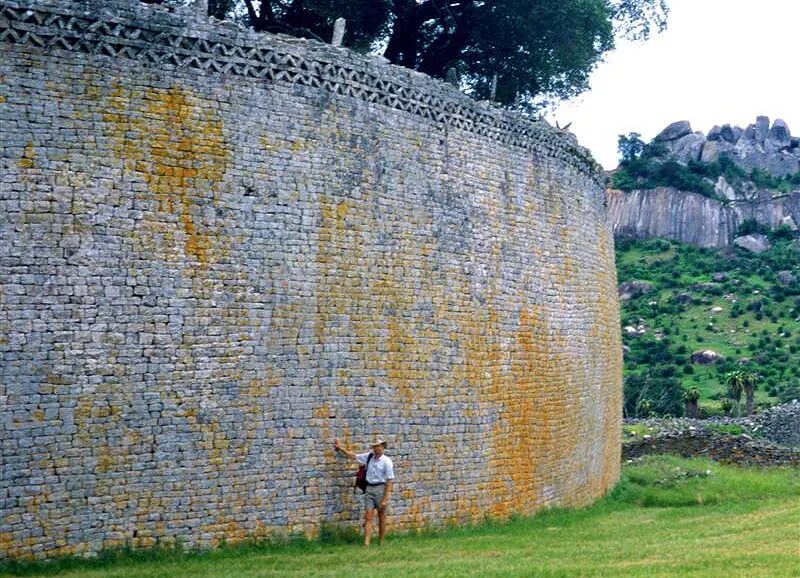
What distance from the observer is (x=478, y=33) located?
78.1 ft

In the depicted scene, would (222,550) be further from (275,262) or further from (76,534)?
(275,262)

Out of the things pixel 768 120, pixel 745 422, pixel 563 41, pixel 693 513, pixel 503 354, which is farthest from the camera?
pixel 768 120

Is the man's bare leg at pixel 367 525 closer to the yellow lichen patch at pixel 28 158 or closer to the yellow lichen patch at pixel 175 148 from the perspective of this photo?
the yellow lichen patch at pixel 175 148

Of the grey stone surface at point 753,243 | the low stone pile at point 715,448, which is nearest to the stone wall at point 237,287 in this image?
the low stone pile at point 715,448

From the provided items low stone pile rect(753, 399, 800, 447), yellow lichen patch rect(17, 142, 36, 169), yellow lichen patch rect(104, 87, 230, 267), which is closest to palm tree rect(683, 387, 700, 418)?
low stone pile rect(753, 399, 800, 447)

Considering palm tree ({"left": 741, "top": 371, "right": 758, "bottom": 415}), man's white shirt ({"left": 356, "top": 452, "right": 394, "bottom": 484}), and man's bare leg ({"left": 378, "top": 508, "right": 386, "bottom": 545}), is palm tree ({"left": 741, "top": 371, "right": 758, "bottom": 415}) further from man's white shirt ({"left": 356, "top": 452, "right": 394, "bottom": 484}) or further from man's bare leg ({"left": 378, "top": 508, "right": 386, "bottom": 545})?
man's white shirt ({"left": 356, "top": 452, "right": 394, "bottom": 484})

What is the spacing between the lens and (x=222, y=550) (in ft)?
41.9

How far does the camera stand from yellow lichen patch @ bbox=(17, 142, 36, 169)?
11.9 meters

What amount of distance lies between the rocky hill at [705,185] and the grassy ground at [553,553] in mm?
61241

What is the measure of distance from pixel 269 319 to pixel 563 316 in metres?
7.01

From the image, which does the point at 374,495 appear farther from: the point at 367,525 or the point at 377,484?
the point at 367,525

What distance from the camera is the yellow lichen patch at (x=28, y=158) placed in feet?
39.2

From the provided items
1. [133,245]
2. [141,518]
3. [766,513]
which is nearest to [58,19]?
[133,245]

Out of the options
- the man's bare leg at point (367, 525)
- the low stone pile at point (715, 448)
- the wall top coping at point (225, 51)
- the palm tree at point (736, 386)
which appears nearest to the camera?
the wall top coping at point (225, 51)
